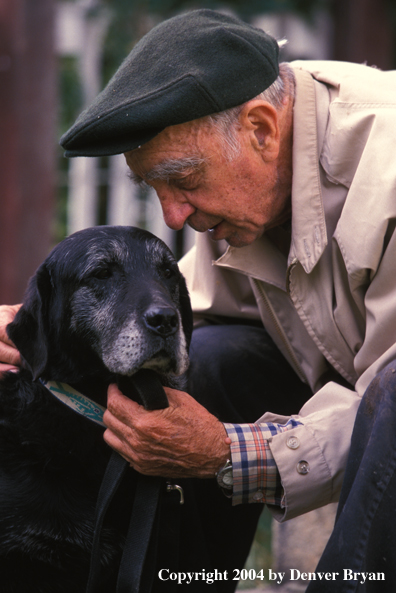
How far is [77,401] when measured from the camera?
2.41 metres

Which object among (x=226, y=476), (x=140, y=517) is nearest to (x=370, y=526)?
(x=226, y=476)

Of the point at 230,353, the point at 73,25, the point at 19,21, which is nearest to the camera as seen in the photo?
the point at 230,353

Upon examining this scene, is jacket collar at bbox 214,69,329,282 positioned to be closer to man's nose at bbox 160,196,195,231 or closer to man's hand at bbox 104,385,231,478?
man's nose at bbox 160,196,195,231

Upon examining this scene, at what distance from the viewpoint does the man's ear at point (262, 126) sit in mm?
2502

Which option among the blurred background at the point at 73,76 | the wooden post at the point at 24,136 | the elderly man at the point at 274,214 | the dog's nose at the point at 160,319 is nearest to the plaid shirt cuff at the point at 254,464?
the elderly man at the point at 274,214

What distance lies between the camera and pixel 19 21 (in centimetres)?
542

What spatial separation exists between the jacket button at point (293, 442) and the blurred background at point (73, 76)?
3.17 m

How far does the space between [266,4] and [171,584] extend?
5.51m

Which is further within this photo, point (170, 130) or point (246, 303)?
point (246, 303)

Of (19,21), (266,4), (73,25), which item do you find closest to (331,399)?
Answer: (19,21)

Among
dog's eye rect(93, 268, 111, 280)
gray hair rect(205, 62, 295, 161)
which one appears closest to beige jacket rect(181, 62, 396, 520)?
gray hair rect(205, 62, 295, 161)

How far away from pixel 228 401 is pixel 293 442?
70cm

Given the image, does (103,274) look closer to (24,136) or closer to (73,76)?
(24,136)

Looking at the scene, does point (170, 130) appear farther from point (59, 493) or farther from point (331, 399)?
point (59, 493)
